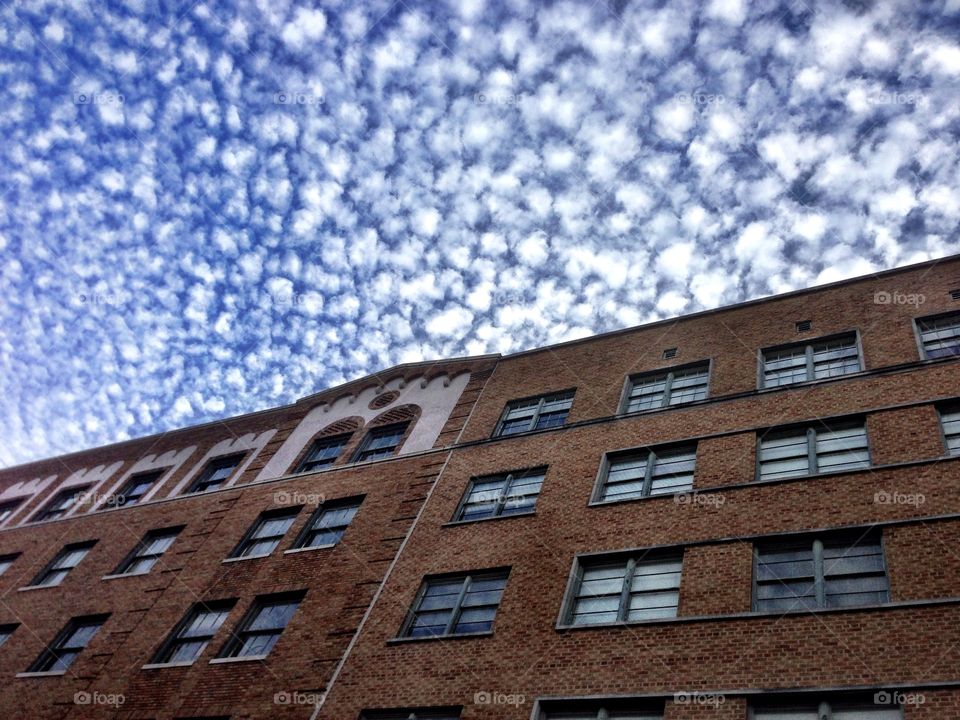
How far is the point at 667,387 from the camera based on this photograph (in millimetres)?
22562

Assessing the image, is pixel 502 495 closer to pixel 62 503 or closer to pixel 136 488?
pixel 136 488

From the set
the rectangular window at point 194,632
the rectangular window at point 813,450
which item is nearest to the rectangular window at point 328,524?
the rectangular window at point 194,632

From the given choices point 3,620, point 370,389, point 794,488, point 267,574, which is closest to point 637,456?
point 794,488

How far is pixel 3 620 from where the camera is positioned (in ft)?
82.7

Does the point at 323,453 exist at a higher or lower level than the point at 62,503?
higher

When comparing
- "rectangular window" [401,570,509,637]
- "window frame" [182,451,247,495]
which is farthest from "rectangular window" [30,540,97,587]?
"rectangular window" [401,570,509,637]

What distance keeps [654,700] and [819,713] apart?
8.66 feet

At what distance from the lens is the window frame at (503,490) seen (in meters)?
20.0

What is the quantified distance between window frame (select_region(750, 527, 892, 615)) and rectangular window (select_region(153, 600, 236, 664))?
44.1 feet

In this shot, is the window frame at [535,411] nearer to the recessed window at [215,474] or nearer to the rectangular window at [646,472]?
the rectangular window at [646,472]

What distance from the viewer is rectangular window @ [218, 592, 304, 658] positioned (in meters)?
19.7

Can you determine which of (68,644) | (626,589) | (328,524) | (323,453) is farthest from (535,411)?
(68,644)

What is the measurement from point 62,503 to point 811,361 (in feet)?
93.1

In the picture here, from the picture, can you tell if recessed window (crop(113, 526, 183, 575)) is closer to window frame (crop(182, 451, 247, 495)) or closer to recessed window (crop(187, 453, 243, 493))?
window frame (crop(182, 451, 247, 495))
